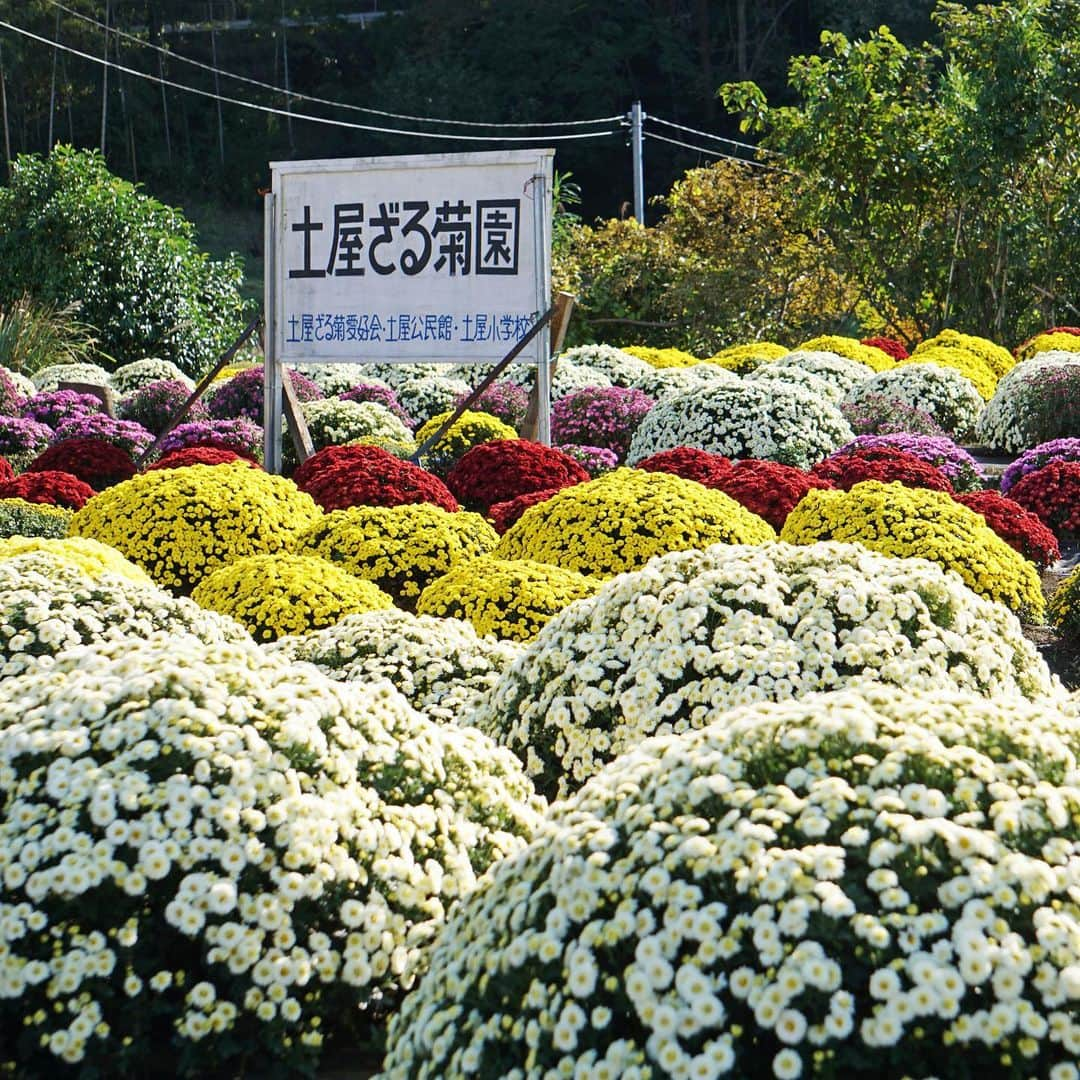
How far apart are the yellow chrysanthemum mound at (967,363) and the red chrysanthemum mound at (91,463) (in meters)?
8.42

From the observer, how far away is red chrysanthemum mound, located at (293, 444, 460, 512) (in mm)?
7641

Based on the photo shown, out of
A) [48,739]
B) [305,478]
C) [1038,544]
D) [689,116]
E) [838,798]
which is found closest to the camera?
[838,798]

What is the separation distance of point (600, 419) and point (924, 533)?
583 cm

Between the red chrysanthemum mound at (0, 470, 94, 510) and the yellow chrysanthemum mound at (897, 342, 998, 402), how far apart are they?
360 inches

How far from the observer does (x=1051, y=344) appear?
17.1 m

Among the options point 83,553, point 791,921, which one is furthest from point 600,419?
point 791,921

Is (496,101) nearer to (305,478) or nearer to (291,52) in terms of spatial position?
(291,52)

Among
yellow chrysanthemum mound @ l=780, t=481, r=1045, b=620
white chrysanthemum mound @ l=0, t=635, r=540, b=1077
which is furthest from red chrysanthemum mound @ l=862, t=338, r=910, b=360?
white chrysanthemum mound @ l=0, t=635, r=540, b=1077

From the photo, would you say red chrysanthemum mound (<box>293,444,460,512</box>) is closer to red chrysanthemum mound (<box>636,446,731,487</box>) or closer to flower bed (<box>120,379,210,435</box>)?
red chrysanthemum mound (<box>636,446,731,487</box>)

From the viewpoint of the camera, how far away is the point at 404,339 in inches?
361

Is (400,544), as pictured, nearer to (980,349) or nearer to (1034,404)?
(1034,404)

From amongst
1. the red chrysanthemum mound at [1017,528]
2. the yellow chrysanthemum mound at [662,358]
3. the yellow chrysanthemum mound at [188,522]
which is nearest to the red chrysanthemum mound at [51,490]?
the yellow chrysanthemum mound at [188,522]

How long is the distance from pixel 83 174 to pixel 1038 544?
53.1 ft

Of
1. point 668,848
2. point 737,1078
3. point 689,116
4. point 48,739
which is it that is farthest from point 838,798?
point 689,116
